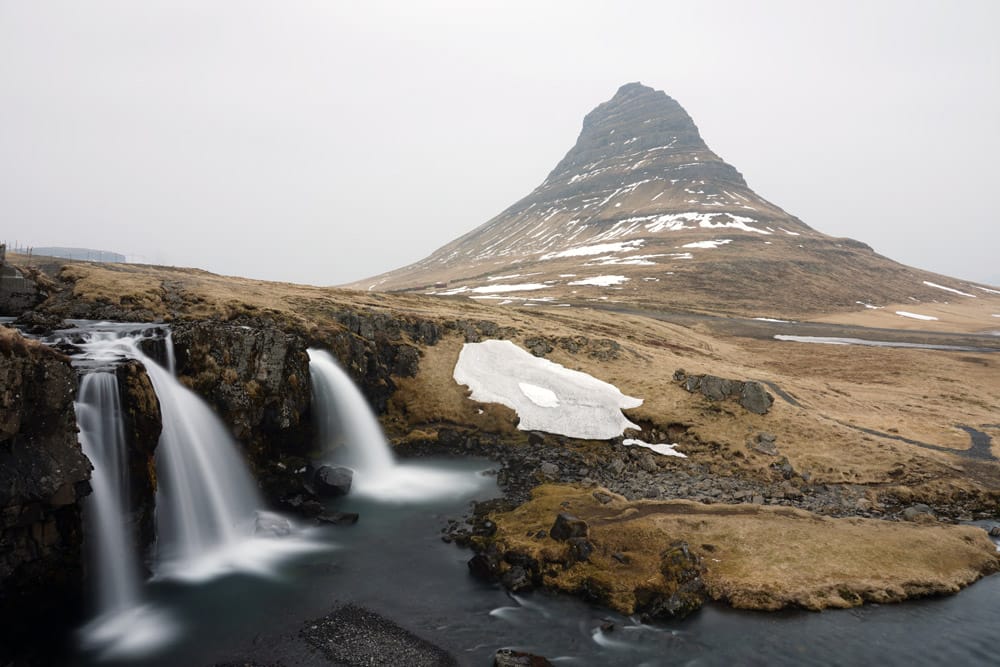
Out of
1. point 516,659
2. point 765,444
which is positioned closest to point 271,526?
point 516,659

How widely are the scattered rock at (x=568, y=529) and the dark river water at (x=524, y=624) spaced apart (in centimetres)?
308

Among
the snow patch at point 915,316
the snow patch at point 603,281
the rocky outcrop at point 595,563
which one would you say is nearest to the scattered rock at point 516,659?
the rocky outcrop at point 595,563

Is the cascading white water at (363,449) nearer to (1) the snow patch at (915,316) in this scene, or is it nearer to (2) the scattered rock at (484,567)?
(2) the scattered rock at (484,567)

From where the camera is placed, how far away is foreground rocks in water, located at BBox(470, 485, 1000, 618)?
2008 cm

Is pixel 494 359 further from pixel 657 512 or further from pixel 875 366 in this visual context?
pixel 875 366

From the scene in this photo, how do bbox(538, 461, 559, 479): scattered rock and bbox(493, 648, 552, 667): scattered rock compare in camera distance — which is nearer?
bbox(493, 648, 552, 667): scattered rock

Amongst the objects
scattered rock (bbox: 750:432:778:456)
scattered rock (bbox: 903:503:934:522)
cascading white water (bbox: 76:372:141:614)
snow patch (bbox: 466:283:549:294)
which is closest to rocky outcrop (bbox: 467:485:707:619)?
scattered rock (bbox: 903:503:934:522)

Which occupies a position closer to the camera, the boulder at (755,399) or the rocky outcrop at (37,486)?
the rocky outcrop at (37,486)

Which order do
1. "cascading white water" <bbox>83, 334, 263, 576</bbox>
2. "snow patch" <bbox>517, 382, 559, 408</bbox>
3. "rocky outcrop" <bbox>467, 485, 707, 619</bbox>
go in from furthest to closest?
"snow patch" <bbox>517, 382, 559, 408</bbox>, "cascading white water" <bbox>83, 334, 263, 576</bbox>, "rocky outcrop" <bbox>467, 485, 707, 619</bbox>

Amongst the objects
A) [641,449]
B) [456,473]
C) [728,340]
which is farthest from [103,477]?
[728,340]

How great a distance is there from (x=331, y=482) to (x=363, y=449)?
5309 millimetres

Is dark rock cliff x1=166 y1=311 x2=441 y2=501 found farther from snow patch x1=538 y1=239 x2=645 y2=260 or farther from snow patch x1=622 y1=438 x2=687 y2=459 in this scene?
snow patch x1=538 y1=239 x2=645 y2=260

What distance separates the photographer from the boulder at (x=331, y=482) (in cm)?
2869

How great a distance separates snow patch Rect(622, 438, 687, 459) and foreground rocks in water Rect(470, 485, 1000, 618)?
26.4 ft
